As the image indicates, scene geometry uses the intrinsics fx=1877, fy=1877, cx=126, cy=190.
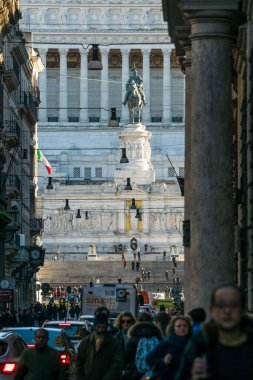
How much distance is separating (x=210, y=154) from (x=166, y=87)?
168m

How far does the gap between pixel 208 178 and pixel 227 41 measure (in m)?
2.09

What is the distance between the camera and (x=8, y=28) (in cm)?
8719

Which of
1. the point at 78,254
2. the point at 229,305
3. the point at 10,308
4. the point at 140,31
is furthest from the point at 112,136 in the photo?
the point at 229,305

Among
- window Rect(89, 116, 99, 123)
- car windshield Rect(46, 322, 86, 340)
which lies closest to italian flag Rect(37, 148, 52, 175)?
window Rect(89, 116, 99, 123)

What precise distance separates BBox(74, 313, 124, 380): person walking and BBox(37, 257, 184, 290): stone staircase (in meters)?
114

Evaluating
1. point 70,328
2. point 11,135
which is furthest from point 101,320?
point 11,135

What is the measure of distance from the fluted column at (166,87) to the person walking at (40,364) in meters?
170

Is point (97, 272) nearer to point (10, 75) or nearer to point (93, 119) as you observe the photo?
point (10, 75)

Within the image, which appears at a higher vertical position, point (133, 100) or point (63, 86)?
point (63, 86)

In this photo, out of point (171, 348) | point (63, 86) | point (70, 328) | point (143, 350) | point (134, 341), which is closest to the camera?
point (171, 348)

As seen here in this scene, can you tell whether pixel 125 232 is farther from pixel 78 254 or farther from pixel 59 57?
pixel 59 57

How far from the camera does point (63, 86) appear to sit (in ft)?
643

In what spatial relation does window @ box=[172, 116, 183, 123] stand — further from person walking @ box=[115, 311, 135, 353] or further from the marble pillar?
person walking @ box=[115, 311, 135, 353]

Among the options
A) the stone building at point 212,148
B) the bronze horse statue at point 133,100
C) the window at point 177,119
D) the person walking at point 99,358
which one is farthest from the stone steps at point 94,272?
the person walking at point 99,358
